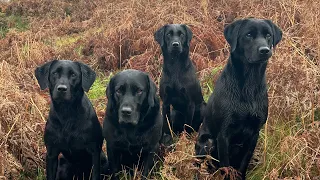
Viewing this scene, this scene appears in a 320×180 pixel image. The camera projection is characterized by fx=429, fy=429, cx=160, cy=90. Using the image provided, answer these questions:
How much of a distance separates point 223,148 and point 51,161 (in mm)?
1592

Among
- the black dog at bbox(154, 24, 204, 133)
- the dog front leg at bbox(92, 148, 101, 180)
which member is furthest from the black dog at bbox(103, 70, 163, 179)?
the black dog at bbox(154, 24, 204, 133)

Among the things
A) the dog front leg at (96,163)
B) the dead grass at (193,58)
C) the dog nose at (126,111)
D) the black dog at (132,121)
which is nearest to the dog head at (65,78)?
the black dog at (132,121)

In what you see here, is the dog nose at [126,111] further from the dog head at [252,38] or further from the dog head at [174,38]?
the dog head at [174,38]

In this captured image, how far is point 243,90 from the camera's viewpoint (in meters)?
3.77

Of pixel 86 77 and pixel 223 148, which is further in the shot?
pixel 86 77

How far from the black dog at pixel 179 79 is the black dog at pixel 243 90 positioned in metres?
1.45

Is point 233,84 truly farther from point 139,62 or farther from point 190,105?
point 139,62

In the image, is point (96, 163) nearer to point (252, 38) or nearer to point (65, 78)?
point (65, 78)

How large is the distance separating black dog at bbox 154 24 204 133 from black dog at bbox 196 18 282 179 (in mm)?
1454

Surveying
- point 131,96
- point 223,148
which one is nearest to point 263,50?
point 223,148

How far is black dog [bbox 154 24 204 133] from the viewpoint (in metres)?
5.36

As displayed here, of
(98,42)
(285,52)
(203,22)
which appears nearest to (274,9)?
(203,22)

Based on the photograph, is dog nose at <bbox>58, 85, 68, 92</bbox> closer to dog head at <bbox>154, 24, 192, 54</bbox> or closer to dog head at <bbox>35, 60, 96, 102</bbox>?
dog head at <bbox>35, 60, 96, 102</bbox>

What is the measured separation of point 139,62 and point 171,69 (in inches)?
92.8
